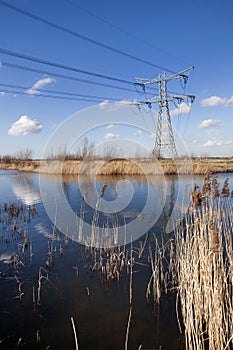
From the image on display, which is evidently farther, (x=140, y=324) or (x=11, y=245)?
(x=11, y=245)

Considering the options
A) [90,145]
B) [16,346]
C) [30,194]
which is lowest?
[16,346]

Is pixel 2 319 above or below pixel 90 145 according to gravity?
below

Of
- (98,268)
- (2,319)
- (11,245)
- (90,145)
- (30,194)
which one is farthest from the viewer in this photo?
(30,194)

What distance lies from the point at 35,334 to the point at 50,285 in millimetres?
1232

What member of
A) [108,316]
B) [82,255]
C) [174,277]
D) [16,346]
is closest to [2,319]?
[16,346]

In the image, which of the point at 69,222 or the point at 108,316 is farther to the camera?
the point at 69,222

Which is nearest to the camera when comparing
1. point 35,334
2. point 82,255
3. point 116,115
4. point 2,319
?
point 35,334

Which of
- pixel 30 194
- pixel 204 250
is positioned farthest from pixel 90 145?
pixel 204 250

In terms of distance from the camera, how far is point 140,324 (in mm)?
3525

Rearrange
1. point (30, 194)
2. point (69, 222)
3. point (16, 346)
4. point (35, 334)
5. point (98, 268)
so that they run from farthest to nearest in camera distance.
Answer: point (30, 194) < point (69, 222) < point (98, 268) < point (35, 334) < point (16, 346)

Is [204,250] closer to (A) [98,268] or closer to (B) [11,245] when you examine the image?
(A) [98,268]

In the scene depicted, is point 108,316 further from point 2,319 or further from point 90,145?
point 90,145

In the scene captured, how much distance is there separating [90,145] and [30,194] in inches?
217

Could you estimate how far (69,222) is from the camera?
8414 mm
